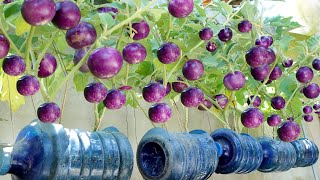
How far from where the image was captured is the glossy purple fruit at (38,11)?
0.43 meters

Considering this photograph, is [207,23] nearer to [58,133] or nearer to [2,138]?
[58,133]

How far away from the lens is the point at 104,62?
1.62ft

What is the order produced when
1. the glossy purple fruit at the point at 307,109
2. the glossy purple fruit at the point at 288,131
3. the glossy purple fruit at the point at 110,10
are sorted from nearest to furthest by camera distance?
the glossy purple fruit at the point at 110,10 → the glossy purple fruit at the point at 288,131 → the glossy purple fruit at the point at 307,109

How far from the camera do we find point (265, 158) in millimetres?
1023

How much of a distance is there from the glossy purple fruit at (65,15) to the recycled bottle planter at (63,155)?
0.16 metres

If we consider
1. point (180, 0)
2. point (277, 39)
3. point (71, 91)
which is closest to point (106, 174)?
point (180, 0)

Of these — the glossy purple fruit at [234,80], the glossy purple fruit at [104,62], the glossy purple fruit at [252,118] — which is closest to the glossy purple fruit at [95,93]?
Result: the glossy purple fruit at [104,62]

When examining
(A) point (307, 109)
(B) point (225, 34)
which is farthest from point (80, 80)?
(A) point (307, 109)

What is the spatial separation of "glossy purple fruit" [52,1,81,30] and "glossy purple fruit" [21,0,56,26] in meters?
0.03

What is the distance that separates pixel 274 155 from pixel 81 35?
25.1 inches

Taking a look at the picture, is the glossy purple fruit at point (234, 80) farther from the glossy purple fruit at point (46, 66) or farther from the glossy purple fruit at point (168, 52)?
the glossy purple fruit at point (46, 66)

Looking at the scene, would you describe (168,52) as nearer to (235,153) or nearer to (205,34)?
(205,34)

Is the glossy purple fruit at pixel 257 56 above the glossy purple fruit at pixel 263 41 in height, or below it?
below

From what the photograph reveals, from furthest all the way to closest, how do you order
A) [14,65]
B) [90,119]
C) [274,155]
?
[90,119] → [274,155] → [14,65]
